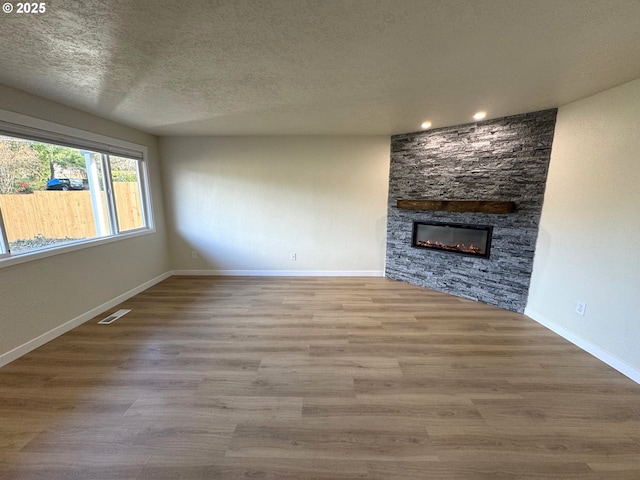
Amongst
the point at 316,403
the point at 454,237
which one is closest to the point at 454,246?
the point at 454,237

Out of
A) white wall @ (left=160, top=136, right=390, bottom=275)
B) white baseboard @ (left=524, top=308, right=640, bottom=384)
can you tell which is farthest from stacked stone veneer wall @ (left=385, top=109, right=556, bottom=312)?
white wall @ (left=160, top=136, right=390, bottom=275)

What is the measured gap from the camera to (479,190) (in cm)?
328

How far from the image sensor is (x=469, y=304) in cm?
333

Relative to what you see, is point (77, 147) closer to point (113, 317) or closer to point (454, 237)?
point (113, 317)

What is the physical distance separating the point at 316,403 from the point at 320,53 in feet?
7.55

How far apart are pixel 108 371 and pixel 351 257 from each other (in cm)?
337

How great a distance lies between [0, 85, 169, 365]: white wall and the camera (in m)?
2.16

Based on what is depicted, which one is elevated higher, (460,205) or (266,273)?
(460,205)

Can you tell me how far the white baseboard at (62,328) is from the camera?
216cm

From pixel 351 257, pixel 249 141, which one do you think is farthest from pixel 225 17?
pixel 351 257

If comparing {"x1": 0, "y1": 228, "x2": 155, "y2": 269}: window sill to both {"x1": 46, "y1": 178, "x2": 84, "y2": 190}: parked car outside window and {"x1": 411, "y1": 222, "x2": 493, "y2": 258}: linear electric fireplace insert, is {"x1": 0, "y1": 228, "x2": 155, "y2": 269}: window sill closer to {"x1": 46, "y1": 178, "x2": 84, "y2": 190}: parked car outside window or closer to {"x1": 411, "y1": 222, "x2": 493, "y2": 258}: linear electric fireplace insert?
{"x1": 46, "y1": 178, "x2": 84, "y2": 190}: parked car outside window

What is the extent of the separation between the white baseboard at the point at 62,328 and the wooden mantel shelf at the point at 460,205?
4.10 metres

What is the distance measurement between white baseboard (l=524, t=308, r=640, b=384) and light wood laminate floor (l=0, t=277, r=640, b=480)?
0.08 m

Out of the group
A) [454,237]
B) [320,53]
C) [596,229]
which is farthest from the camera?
[454,237]
